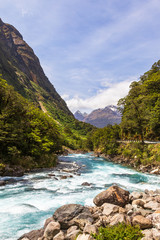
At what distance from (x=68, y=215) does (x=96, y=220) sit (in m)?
2.11

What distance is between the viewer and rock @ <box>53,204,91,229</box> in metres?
9.95

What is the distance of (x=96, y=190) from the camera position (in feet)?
62.0

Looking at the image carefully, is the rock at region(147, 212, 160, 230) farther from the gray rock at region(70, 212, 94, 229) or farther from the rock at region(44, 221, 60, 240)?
the rock at region(44, 221, 60, 240)

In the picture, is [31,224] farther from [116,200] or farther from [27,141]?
[27,141]

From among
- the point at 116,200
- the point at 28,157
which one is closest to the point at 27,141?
the point at 28,157

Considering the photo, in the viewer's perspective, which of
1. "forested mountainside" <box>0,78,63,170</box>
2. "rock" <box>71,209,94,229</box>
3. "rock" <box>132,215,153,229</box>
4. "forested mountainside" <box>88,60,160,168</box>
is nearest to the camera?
"rock" <box>132,215,153,229</box>

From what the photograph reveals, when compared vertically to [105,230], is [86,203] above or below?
below

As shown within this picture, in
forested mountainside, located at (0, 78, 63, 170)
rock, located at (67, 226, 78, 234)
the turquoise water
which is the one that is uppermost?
forested mountainside, located at (0, 78, 63, 170)

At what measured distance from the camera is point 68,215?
10477 mm

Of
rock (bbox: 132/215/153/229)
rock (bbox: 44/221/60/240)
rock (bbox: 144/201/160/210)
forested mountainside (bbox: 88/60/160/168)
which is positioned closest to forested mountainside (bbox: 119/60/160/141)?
forested mountainside (bbox: 88/60/160/168)

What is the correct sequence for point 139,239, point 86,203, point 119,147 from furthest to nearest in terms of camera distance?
point 119,147, point 86,203, point 139,239

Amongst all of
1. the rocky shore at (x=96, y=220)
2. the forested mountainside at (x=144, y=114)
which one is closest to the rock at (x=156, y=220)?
the rocky shore at (x=96, y=220)

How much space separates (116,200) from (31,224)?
756cm

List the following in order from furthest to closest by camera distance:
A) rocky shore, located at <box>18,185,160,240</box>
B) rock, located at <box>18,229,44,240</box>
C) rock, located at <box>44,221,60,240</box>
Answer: rock, located at <box>18,229,44,240</box>
rock, located at <box>44,221,60,240</box>
rocky shore, located at <box>18,185,160,240</box>
